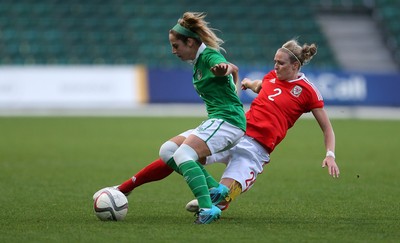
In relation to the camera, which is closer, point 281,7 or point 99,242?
point 99,242

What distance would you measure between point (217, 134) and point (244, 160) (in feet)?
2.34

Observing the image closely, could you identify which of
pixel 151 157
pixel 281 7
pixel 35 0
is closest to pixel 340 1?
pixel 281 7

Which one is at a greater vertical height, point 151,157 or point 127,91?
point 151,157

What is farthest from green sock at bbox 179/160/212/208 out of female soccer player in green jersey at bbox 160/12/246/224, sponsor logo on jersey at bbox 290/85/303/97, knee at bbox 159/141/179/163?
sponsor logo on jersey at bbox 290/85/303/97

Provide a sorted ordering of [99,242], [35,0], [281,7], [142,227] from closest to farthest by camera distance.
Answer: [99,242] → [142,227] → [35,0] → [281,7]

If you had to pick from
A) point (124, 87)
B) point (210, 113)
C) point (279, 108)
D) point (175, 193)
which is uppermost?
point (210, 113)

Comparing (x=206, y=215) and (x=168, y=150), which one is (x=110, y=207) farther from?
(x=206, y=215)

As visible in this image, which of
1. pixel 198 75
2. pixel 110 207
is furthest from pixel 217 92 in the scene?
pixel 110 207

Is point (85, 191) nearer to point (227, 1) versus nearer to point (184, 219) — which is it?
point (184, 219)

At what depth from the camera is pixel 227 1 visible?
108 feet

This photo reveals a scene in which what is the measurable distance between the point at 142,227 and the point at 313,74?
65.2ft

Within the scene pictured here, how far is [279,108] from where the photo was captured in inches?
327

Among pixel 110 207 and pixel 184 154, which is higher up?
pixel 184 154

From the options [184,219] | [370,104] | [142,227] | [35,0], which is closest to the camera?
[142,227]
